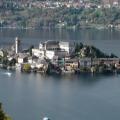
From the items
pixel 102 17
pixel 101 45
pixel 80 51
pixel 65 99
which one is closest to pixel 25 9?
pixel 102 17

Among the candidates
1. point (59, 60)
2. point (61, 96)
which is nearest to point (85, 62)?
point (59, 60)

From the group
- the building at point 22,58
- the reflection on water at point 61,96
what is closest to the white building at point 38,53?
the building at point 22,58

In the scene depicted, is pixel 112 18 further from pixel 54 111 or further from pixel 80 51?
pixel 54 111

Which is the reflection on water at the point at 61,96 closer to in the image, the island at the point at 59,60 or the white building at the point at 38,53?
the island at the point at 59,60

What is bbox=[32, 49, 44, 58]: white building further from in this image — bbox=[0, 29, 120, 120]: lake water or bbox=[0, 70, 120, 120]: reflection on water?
bbox=[0, 70, 120, 120]: reflection on water

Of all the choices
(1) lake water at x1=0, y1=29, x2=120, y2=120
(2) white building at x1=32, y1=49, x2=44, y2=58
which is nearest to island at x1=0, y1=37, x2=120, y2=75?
(2) white building at x1=32, y1=49, x2=44, y2=58

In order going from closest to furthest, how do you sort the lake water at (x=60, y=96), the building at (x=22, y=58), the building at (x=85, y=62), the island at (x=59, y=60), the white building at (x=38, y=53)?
the lake water at (x=60, y=96) → the island at (x=59, y=60) → the building at (x=85, y=62) → the building at (x=22, y=58) → the white building at (x=38, y=53)
